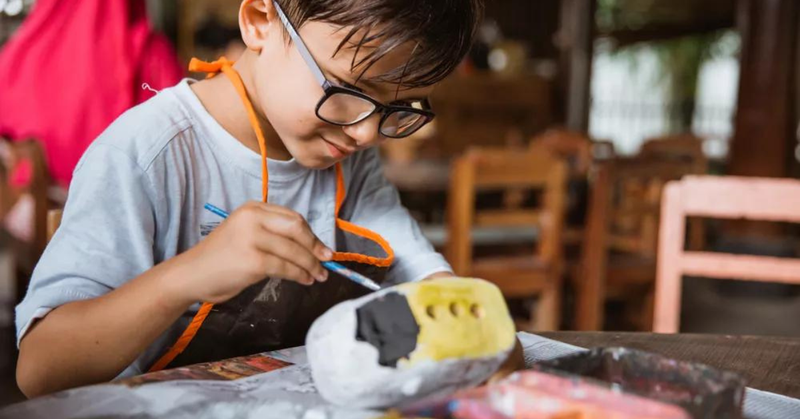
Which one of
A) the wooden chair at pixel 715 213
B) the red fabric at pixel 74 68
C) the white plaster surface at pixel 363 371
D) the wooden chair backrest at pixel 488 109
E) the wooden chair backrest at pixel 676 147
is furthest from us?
the wooden chair backrest at pixel 488 109

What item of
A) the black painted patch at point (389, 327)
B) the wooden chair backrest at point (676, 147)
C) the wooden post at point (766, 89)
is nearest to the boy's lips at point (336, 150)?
the black painted patch at point (389, 327)

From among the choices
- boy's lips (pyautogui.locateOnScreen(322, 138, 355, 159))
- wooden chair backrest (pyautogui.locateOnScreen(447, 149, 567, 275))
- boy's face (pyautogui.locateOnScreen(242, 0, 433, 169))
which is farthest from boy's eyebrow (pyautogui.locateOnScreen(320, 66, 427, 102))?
wooden chair backrest (pyautogui.locateOnScreen(447, 149, 567, 275))

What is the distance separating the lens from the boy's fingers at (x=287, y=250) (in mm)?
814

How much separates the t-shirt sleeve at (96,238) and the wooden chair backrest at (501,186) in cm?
193

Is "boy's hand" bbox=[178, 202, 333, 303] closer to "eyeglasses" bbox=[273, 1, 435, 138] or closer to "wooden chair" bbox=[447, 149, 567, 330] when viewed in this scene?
"eyeglasses" bbox=[273, 1, 435, 138]

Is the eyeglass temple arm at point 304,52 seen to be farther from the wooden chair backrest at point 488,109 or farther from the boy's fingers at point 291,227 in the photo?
the wooden chair backrest at point 488,109

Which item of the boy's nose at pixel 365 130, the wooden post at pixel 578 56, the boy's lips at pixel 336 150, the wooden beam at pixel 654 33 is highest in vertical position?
the wooden beam at pixel 654 33

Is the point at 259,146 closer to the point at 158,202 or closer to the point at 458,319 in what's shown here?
the point at 158,202

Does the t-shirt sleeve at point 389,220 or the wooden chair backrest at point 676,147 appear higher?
the wooden chair backrest at point 676,147

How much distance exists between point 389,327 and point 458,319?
71mm

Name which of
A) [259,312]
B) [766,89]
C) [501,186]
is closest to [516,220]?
[501,186]

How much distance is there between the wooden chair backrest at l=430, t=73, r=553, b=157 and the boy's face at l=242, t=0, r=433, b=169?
20.4 ft

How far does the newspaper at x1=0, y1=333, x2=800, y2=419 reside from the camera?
741 millimetres

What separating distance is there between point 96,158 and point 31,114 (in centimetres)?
174
